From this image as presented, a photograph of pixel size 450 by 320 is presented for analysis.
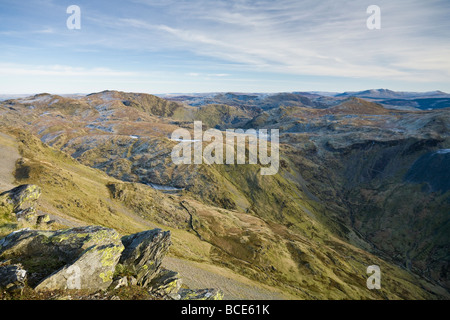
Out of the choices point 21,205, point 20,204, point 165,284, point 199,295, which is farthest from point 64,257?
point 20,204

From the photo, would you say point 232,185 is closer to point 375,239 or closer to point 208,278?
point 375,239

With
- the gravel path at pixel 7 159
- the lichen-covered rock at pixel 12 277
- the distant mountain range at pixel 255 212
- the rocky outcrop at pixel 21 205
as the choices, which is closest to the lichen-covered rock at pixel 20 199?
the rocky outcrop at pixel 21 205

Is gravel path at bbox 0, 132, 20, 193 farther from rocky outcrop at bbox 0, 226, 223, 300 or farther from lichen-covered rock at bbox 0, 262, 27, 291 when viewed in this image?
lichen-covered rock at bbox 0, 262, 27, 291

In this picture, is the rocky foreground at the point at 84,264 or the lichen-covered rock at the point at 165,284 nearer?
the rocky foreground at the point at 84,264

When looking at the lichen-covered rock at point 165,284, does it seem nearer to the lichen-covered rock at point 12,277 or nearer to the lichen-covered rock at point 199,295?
the lichen-covered rock at point 199,295

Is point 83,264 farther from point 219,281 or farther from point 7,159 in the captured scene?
point 7,159

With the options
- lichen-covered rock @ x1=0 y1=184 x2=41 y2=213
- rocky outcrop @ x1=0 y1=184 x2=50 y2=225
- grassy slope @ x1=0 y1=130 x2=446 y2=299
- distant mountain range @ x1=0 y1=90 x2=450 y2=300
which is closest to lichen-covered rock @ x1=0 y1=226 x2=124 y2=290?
distant mountain range @ x1=0 y1=90 x2=450 y2=300
